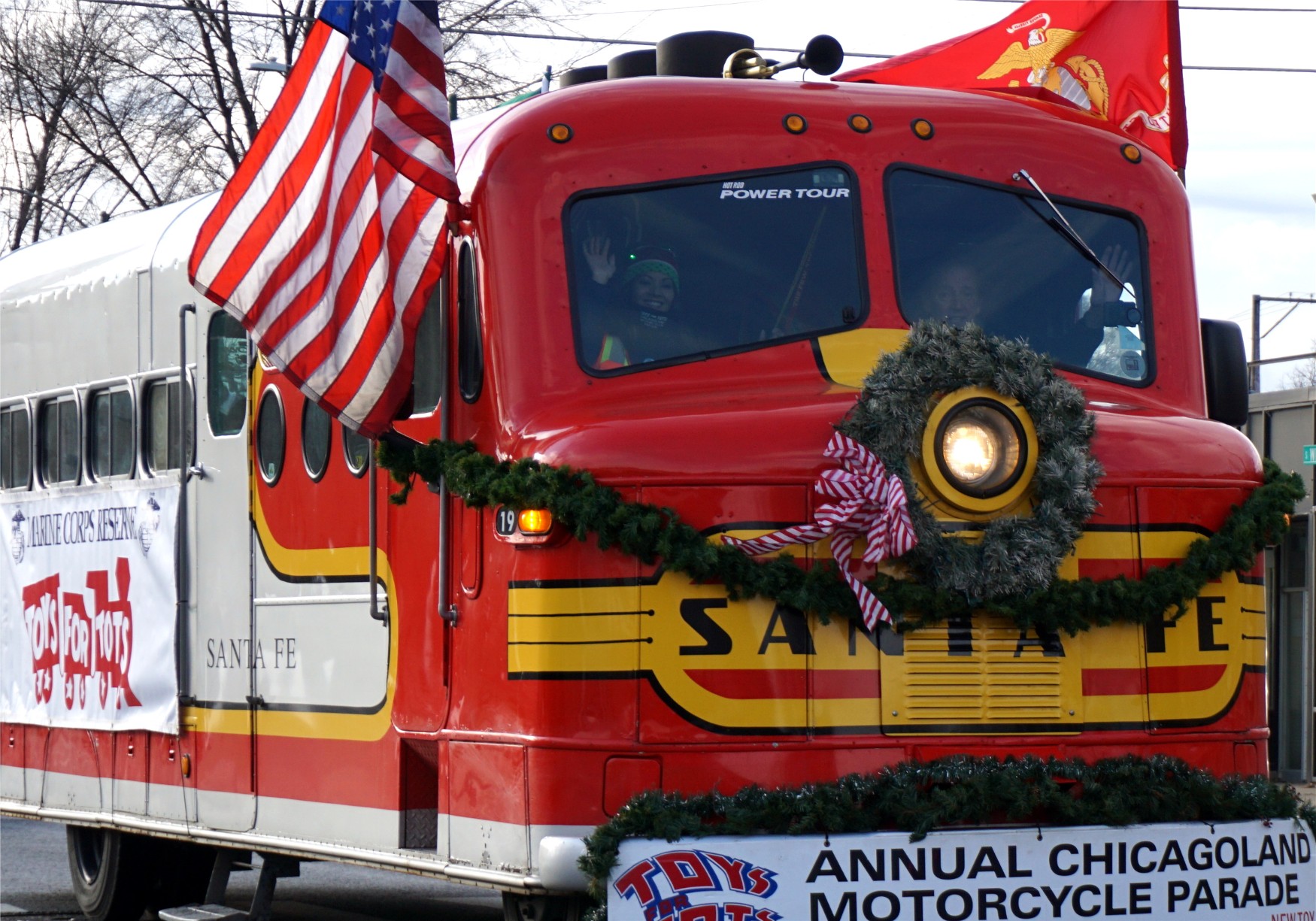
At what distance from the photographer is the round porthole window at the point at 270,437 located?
24.6 feet

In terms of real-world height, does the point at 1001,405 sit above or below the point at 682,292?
below

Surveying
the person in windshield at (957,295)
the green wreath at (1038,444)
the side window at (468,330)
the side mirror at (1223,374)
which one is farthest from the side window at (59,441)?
the side mirror at (1223,374)

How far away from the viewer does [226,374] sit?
8.02m

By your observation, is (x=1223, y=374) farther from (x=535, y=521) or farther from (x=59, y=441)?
(x=59, y=441)

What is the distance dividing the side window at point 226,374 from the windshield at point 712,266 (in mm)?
2156

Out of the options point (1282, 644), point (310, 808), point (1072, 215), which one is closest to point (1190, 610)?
point (1072, 215)

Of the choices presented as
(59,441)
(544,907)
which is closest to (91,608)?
(59,441)

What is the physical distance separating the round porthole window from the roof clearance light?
2034 millimetres

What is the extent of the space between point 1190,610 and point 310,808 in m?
3.22

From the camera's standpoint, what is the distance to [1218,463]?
20.3ft

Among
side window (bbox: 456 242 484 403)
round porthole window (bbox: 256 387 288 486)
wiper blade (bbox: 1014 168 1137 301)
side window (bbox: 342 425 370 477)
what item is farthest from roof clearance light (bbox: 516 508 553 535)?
wiper blade (bbox: 1014 168 1137 301)

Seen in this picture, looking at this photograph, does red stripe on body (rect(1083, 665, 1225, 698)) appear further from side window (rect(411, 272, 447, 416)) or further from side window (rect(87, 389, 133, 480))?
side window (rect(87, 389, 133, 480))

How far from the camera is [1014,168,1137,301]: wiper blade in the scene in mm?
6727

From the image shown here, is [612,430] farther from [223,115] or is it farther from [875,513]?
[223,115]
